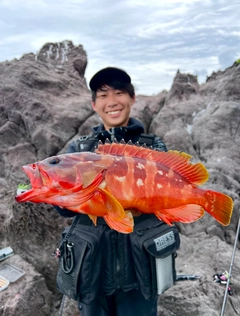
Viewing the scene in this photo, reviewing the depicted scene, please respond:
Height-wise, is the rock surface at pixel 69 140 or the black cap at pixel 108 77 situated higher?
the black cap at pixel 108 77

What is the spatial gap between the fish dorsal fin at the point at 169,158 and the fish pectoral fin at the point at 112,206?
0.38 meters

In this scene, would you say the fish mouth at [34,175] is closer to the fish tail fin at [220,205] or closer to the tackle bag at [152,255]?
the tackle bag at [152,255]

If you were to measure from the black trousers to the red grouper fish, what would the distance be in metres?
1.00

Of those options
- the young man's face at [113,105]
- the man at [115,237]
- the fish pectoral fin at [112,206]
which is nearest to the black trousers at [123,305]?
the man at [115,237]

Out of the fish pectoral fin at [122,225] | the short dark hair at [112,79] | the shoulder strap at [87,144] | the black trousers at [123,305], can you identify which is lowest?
the black trousers at [123,305]

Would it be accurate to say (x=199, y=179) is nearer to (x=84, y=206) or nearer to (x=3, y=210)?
(x=84, y=206)

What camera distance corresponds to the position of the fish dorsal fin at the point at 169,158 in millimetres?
A: 2137

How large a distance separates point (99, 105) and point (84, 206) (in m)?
1.31

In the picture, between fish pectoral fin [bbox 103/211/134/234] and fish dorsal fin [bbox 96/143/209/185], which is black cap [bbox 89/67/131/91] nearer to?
fish dorsal fin [bbox 96/143/209/185]

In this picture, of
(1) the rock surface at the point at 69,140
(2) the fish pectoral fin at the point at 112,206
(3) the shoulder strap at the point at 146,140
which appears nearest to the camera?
(2) the fish pectoral fin at the point at 112,206

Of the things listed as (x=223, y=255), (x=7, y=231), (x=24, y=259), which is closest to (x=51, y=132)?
(x=7, y=231)

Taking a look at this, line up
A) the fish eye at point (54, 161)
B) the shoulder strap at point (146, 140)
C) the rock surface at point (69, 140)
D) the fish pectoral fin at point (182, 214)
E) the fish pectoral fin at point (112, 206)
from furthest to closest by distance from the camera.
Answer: the rock surface at point (69, 140) < the shoulder strap at point (146, 140) < the fish pectoral fin at point (182, 214) < the fish eye at point (54, 161) < the fish pectoral fin at point (112, 206)

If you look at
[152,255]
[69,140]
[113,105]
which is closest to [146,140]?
[113,105]

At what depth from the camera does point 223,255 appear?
13.3ft
